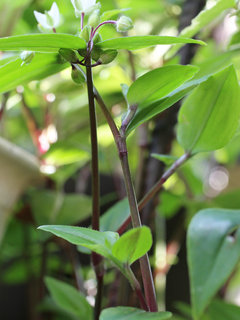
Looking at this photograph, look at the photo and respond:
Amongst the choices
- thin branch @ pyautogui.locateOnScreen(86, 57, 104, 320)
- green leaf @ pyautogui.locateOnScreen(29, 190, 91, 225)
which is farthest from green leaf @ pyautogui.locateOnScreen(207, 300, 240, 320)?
green leaf @ pyautogui.locateOnScreen(29, 190, 91, 225)

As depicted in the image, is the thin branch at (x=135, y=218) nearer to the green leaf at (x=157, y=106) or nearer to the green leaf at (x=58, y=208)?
the green leaf at (x=157, y=106)

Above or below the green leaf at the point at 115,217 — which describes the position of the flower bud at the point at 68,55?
above

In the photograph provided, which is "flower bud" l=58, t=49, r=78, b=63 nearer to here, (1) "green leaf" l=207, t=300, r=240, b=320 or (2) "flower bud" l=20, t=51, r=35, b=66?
(2) "flower bud" l=20, t=51, r=35, b=66

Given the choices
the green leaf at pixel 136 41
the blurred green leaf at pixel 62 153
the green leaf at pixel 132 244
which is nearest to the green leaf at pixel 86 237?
the green leaf at pixel 132 244

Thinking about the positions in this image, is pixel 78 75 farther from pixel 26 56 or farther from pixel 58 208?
pixel 58 208

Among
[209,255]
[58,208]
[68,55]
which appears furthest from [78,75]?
[58,208]

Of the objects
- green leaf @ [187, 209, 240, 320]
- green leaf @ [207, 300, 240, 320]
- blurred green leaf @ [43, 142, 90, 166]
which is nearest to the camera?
green leaf @ [187, 209, 240, 320]

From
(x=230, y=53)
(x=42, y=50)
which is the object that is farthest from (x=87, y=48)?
(x=230, y=53)
